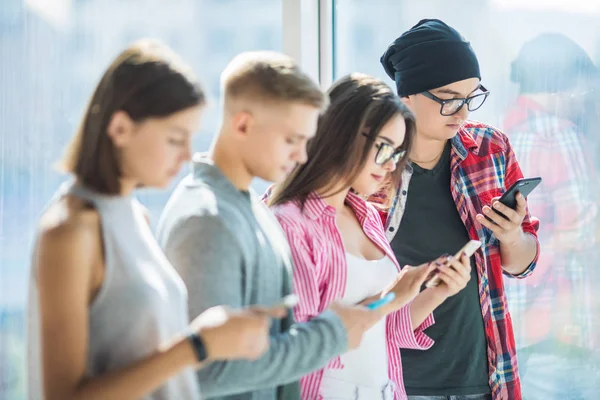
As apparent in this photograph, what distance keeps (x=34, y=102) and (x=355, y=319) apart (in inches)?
60.0

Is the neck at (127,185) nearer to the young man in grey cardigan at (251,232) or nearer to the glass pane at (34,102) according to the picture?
the young man in grey cardigan at (251,232)

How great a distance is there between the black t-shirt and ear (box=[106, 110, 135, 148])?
1.29m

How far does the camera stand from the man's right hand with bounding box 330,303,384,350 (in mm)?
1585

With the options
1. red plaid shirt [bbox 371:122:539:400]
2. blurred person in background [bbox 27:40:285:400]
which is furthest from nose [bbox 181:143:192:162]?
red plaid shirt [bbox 371:122:539:400]

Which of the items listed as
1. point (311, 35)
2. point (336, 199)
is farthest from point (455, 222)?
point (311, 35)

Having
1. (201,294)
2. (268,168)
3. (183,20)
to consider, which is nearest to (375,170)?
(268,168)

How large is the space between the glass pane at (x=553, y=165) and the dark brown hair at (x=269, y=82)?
1.79 m

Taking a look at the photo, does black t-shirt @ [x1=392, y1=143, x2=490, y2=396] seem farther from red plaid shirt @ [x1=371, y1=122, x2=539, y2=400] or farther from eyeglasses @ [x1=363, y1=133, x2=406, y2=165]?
eyeglasses @ [x1=363, y1=133, x2=406, y2=165]

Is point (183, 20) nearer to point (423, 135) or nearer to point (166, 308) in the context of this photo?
point (423, 135)

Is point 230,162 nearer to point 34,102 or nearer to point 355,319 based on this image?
point 355,319

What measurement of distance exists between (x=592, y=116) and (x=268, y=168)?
201 cm

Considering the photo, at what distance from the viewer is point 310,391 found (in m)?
1.86

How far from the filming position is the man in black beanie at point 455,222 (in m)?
2.43

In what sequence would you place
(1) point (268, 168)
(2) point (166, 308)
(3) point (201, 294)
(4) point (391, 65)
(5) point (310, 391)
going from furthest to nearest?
(4) point (391, 65) < (5) point (310, 391) < (1) point (268, 168) < (3) point (201, 294) < (2) point (166, 308)
